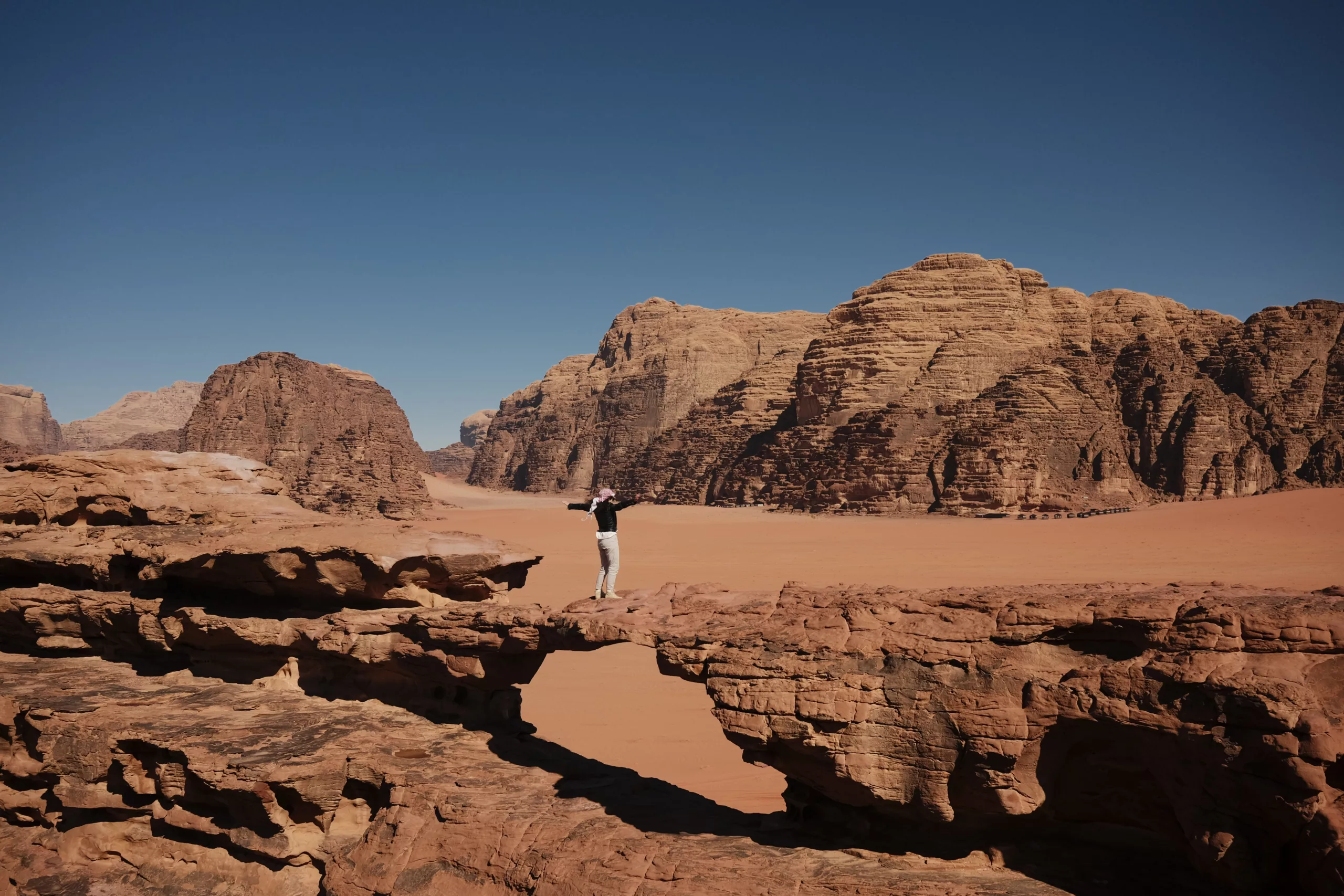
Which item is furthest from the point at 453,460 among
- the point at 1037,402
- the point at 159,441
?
the point at 1037,402

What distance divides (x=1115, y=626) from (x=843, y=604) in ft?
5.80

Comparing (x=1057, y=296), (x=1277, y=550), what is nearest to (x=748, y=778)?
(x=1277, y=550)

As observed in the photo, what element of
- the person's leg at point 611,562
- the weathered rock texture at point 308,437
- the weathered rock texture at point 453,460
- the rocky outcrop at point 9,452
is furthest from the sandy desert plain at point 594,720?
the weathered rock texture at point 453,460

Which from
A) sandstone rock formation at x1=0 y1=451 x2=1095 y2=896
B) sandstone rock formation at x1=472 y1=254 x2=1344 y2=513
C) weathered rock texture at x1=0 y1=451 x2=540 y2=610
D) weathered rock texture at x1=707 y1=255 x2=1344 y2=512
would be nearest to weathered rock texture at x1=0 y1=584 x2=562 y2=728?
sandstone rock formation at x1=0 y1=451 x2=1095 y2=896

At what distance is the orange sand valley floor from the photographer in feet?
37.7

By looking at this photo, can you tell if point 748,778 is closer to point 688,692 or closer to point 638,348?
point 688,692

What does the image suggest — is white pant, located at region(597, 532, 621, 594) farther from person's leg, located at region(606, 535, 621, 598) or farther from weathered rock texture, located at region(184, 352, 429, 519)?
weathered rock texture, located at region(184, 352, 429, 519)

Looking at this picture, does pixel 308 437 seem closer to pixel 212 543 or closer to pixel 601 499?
pixel 212 543

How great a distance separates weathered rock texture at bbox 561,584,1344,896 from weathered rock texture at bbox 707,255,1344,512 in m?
41.1

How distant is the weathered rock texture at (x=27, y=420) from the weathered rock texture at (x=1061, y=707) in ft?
390

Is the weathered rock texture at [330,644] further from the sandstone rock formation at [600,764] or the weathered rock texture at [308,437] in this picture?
the weathered rock texture at [308,437]

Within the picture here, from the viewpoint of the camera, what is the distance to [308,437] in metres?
52.9

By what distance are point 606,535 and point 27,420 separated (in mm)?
126650

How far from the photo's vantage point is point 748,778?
390 inches
